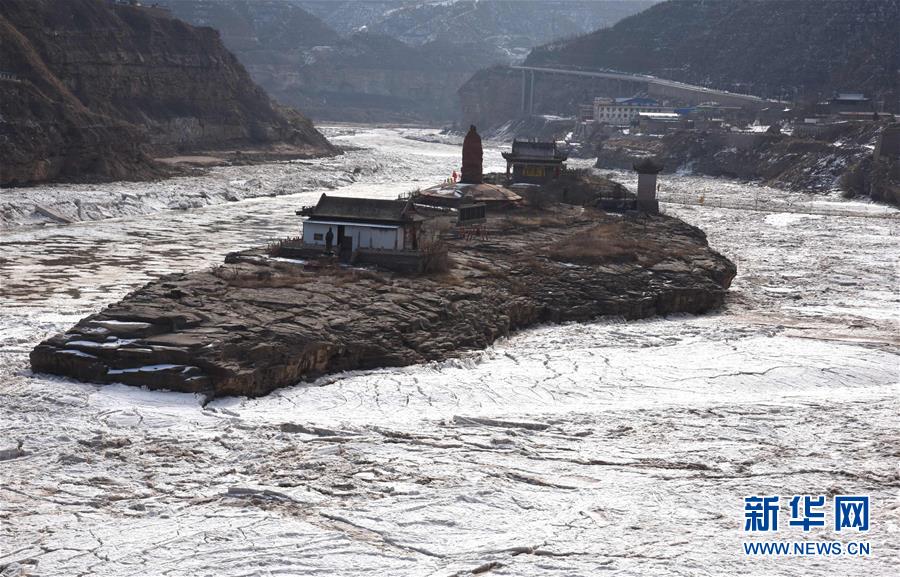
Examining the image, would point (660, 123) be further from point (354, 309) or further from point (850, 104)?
point (354, 309)

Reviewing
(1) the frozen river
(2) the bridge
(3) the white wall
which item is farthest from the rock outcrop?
(3) the white wall

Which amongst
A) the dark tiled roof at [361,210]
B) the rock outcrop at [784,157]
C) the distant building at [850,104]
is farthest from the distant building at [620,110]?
the dark tiled roof at [361,210]

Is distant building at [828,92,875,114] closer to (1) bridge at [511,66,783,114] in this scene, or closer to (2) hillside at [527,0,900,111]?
(2) hillside at [527,0,900,111]

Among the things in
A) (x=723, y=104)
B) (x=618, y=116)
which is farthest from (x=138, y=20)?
(x=723, y=104)

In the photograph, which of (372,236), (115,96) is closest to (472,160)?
(372,236)

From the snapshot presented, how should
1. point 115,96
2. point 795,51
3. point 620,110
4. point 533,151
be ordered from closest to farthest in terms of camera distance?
point 533,151 < point 115,96 < point 620,110 < point 795,51

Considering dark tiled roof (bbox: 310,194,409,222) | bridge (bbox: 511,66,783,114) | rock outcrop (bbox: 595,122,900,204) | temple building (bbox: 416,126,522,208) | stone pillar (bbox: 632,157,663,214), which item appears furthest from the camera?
bridge (bbox: 511,66,783,114)
